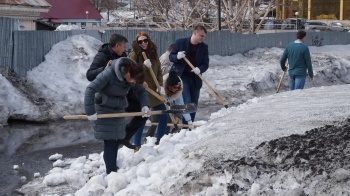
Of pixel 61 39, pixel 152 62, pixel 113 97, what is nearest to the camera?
pixel 113 97

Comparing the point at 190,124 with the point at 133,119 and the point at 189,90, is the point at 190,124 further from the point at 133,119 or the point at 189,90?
the point at 133,119

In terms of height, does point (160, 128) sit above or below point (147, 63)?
below

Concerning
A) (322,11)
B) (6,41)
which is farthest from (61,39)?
(322,11)

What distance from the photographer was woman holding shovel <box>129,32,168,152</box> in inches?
328

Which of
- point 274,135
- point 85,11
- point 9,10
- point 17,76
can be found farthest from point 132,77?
point 85,11

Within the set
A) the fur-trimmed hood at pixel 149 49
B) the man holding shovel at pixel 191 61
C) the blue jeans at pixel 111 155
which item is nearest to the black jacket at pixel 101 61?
the blue jeans at pixel 111 155

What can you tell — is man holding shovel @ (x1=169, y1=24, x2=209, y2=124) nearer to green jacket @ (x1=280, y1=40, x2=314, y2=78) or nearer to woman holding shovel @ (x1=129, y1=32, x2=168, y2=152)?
woman holding shovel @ (x1=129, y1=32, x2=168, y2=152)

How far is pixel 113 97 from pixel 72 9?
150ft

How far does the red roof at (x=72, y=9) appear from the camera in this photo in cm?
4938

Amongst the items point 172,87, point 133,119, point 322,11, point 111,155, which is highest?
point 322,11

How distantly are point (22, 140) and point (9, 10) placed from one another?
11.7 metres

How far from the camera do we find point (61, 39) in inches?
706

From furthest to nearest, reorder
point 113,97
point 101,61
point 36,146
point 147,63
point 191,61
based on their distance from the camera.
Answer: point 36,146 → point 191,61 → point 147,63 → point 101,61 → point 113,97

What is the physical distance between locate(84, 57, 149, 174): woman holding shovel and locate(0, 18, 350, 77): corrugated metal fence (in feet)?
29.5
